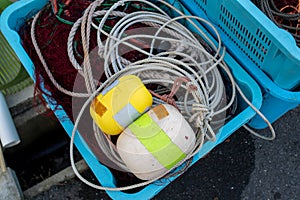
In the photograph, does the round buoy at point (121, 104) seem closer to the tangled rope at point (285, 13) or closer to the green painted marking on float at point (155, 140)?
the green painted marking on float at point (155, 140)

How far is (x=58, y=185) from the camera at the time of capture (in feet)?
6.29

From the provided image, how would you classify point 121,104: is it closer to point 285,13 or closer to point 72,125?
point 72,125

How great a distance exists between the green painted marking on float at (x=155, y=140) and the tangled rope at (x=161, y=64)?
0.26 feet

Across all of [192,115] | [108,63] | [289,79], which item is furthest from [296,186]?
[108,63]

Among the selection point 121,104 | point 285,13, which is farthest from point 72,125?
point 285,13

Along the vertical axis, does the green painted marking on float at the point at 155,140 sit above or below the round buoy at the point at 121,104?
below

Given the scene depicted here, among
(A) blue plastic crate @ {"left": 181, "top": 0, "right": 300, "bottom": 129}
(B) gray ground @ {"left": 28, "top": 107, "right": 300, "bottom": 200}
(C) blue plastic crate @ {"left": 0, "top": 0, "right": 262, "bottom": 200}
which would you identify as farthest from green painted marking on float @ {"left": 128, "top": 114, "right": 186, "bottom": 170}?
(B) gray ground @ {"left": 28, "top": 107, "right": 300, "bottom": 200}

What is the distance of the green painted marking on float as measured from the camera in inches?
49.4

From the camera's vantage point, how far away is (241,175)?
6.23 feet

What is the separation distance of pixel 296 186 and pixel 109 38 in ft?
4.14

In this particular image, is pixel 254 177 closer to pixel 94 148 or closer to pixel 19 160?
pixel 94 148

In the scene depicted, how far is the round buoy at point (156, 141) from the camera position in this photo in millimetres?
1258

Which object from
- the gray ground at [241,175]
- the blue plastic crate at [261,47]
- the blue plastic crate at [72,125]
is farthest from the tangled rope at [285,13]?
the gray ground at [241,175]

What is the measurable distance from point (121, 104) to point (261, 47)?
0.66 metres
